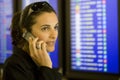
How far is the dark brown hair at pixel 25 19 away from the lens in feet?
3.65

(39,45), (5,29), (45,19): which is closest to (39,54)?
(39,45)

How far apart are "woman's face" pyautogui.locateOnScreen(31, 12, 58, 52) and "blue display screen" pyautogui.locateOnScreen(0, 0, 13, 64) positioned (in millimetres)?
1278

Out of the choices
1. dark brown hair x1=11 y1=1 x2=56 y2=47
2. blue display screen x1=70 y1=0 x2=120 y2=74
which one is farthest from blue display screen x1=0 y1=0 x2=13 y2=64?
dark brown hair x1=11 y1=1 x2=56 y2=47

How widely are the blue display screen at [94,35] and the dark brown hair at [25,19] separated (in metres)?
0.78

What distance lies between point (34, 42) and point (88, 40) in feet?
2.87

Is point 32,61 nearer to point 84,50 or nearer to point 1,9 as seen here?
point 84,50

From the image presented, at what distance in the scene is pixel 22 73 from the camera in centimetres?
104

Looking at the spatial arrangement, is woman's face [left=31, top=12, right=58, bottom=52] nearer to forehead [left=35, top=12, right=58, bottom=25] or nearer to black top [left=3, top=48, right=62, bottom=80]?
forehead [left=35, top=12, right=58, bottom=25]

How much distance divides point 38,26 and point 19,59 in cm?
14

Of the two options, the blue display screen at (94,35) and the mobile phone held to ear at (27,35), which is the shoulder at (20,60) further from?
the blue display screen at (94,35)

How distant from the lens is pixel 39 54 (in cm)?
113

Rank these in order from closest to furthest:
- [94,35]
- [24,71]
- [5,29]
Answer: [24,71] → [94,35] → [5,29]

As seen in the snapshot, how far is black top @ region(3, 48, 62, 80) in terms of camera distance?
103cm

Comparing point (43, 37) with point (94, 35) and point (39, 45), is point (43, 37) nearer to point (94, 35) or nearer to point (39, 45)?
point (39, 45)
